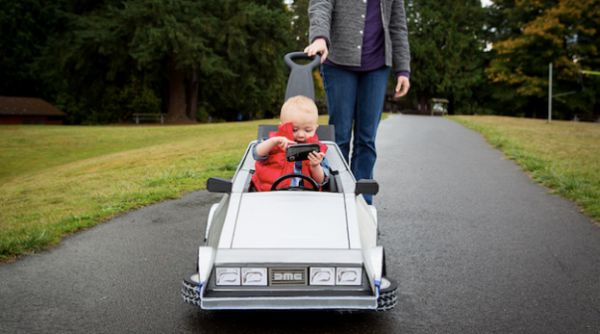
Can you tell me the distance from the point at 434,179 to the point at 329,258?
266 inches

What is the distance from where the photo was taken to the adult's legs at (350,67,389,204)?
16.7 ft

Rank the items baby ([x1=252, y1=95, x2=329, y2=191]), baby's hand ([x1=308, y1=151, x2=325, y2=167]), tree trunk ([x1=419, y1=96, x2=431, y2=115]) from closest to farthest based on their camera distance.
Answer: baby's hand ([x1=308, y1=151, x2=325, y2=167])
baby ([x1=252, y1=95, x2=329, y2=191])
tree trunk ([x1=419, y1=96, x2=431, y2=115])

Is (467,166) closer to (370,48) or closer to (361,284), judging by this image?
(370,48)

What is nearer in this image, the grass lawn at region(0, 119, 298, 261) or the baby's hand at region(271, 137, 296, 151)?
the baby's hand at region(271, 137, 296, 151)

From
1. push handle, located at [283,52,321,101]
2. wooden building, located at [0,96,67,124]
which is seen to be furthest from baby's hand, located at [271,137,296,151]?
wooden building, located at [0,96,67,124]

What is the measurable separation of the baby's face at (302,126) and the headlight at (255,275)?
4.06 ft

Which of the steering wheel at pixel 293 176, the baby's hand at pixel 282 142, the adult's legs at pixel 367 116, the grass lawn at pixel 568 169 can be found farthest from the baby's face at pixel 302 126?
the grass lawn at pixel 568 169

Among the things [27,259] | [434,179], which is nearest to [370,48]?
[27,259]

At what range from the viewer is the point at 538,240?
17.5 feet

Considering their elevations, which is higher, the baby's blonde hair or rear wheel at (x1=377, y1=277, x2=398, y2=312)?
the baby's blonde hair

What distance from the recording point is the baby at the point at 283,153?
386 cm

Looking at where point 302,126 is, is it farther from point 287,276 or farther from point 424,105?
point 424,105

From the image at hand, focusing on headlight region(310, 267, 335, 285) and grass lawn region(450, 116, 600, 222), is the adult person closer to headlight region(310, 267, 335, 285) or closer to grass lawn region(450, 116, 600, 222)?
headlight region(310, 267, 335, 285)

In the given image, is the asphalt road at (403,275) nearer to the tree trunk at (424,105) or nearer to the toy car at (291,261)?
the toy car at (291,261)
